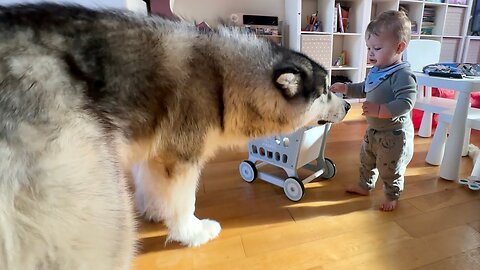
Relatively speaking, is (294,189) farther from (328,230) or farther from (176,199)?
(176,199)

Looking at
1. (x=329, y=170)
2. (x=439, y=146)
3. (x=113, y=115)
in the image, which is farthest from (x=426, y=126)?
(x=113, y=115)

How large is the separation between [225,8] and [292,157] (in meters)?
1.96

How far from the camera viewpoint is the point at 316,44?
279 centimetres

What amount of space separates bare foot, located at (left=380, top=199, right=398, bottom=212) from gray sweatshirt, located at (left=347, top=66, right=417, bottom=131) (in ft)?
0.95

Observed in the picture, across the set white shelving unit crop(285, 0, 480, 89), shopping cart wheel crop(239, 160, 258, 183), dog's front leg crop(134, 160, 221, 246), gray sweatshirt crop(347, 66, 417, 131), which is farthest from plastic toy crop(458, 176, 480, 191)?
white shelving unit crop(285, 0, 480, 89)

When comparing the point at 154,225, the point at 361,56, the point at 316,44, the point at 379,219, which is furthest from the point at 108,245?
the point at 361,56

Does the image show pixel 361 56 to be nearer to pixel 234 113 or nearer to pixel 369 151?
pixel 369 151

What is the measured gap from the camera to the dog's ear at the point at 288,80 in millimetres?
A: 886

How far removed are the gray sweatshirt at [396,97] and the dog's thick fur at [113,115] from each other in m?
0.27

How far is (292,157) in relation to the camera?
1276 millimetres

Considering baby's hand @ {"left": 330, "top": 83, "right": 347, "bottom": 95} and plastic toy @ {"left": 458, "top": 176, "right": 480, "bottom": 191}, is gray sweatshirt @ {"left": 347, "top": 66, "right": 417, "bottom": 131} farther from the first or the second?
plastic toy @ {"left": 458, "top": 176, "right": 480, "bottom": 191}

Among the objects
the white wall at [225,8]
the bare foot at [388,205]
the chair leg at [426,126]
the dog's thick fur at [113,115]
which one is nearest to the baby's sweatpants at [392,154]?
the bare foot at [388,205]

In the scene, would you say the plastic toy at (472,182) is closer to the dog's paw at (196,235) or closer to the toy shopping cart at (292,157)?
the toy shopping cart at (292,157)

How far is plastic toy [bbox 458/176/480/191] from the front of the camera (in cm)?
131
